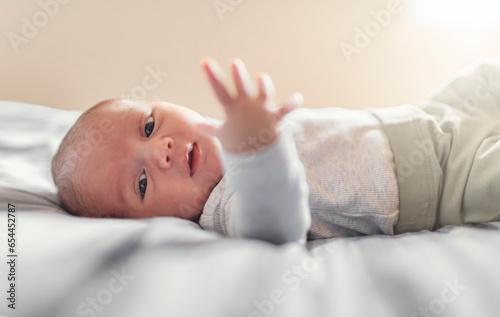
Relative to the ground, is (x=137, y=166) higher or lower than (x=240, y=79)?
lower

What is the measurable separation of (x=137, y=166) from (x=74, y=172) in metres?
0.14

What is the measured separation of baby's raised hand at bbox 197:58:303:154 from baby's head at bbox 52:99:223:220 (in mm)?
274

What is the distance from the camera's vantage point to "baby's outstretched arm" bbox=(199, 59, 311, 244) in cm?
55

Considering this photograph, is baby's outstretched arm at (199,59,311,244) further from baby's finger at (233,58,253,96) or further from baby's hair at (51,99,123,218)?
baby's hair at (51,99,123,218)

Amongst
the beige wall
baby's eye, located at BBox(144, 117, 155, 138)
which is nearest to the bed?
baby's eye, located at BBox(144, 117, 155, 138)

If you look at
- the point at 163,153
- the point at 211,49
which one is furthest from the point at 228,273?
the point at 211,49

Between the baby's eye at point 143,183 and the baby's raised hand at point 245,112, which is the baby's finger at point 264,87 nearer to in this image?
the baby's raised hand at point 245,112

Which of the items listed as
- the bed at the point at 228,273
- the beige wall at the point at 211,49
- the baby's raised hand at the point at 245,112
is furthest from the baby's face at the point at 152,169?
the beige wall at the point at 211,49

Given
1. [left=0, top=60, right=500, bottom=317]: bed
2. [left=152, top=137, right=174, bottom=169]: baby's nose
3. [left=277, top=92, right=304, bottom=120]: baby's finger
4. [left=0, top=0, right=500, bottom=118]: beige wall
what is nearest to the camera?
[left=0, top=60, right=500, bottom=317]: bed

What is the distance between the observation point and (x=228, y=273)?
53cm

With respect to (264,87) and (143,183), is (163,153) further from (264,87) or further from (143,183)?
(264,87)

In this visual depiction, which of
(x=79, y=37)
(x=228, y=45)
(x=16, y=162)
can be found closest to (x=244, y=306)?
(x=16, y=162)

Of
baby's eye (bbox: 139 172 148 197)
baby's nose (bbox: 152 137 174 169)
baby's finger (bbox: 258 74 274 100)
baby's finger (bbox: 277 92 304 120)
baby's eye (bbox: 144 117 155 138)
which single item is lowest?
baby's eye (bbox: 139 172 148 197)

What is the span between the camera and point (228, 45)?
149cm
